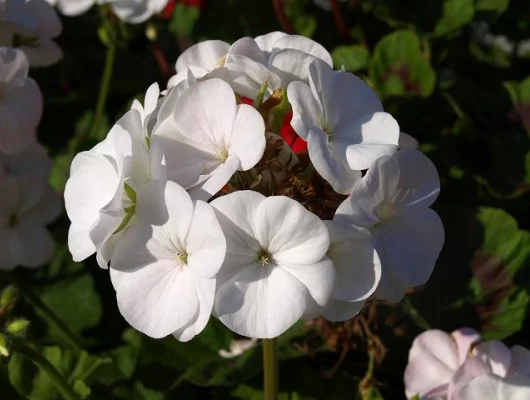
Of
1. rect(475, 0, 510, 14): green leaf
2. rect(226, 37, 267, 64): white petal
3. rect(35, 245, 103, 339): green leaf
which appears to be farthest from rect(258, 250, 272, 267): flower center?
rect(475, 0, 510, 14): green leaf

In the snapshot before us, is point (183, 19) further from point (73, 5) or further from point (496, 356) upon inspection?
point (496, 356)

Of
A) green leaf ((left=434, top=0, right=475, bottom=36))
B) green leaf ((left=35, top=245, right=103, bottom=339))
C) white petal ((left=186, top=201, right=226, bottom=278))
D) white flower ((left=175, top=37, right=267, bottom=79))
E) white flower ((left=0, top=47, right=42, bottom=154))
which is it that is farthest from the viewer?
green leaf ((left=434, top=0, right=475, bottom=36))

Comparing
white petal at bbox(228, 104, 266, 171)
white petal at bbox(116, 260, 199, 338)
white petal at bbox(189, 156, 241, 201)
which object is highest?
white petal at bbox(228, 104, 266, 171)

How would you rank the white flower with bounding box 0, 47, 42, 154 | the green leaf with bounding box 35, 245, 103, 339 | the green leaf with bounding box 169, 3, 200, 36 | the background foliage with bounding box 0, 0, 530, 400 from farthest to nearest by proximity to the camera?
the green leaf with bounding box 169, 3, 200, 36
the green leaf with bounding box 35, 245, 103, 339
the background foliage with bounding box 0, 0, 530, 400
the white flower with bounding box 0, 47, 42, 154

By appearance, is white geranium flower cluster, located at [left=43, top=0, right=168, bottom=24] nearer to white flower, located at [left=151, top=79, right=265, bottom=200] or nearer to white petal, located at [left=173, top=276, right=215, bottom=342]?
white flower, located at [left=151, top=79, right=265, bottom=200]

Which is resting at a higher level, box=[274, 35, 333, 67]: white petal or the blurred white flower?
box=[274, 35, 333, 67]: white petal

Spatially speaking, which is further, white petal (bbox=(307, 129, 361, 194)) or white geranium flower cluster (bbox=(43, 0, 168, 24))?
white geranium flower cluster (bbox=(43, 0, 168, 24))

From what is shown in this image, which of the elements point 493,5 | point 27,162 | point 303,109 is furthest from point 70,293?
point 493,5
